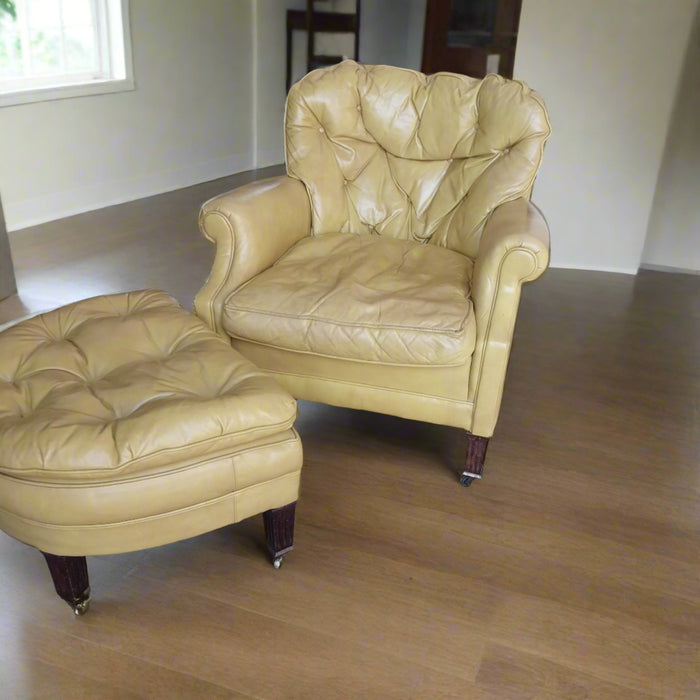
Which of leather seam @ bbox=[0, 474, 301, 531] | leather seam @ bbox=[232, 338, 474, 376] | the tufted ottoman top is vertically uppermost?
the tufted ottoman top

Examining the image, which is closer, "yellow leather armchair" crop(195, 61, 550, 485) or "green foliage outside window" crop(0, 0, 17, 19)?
"yellow leather armchair" crop(195, 61, 550, 485)

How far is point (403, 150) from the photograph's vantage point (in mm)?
2316

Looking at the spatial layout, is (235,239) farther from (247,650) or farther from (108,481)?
(247,650)

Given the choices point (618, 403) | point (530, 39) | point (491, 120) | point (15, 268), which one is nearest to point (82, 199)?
point (15, 268)

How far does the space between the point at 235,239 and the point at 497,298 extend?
69 cm

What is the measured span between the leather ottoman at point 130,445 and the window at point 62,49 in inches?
106

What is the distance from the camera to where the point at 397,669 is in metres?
1.37

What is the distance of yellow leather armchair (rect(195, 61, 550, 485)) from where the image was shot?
1771 millimetres

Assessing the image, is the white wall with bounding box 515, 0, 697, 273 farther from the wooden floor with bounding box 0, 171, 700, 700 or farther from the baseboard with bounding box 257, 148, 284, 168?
the baseboard with bounding box 257, 148, 284, 168

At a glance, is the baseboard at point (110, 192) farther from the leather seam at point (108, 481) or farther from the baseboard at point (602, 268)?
the leather seam at point (108, 481)

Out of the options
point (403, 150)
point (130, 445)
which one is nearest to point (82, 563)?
→ point (130, 445)

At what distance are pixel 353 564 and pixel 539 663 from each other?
439 millimetres

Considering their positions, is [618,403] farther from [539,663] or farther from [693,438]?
[539,663]

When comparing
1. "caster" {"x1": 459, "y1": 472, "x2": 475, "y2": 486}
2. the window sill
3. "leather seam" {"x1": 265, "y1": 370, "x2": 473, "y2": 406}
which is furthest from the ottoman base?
the window sill
